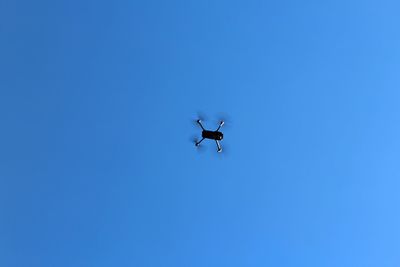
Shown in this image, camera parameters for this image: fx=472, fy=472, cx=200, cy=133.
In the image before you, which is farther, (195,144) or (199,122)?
(195,144)

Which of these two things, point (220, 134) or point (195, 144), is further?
point (195, 144)
